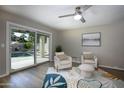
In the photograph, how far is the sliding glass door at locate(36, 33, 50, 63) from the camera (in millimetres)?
3932

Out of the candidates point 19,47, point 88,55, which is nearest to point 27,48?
Result: point 19,47

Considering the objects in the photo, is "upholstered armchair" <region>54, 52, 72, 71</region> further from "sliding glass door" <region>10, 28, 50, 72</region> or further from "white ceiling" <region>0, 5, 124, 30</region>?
"white ceiling" <region>0, 5, 124, 30</region>

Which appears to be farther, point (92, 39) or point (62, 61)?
point (92, 39)

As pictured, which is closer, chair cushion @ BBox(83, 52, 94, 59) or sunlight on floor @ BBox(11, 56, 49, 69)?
sunlight on floor @ BBox(11, 56, 49, 69)

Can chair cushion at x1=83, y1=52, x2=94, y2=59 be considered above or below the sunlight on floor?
above

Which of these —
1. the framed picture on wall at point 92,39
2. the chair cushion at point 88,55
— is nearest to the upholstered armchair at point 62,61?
the chair cushion at point 88,55

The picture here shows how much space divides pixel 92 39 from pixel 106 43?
0.56m

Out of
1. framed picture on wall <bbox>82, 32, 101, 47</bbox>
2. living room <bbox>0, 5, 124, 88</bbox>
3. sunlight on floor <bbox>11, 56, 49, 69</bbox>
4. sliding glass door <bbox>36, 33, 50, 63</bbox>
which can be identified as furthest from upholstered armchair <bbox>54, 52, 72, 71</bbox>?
sunlight on floor <bbox>11, 56, 49, 69</bbox>

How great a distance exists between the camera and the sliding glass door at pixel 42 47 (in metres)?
3.93

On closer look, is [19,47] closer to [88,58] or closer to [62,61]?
[62,61]

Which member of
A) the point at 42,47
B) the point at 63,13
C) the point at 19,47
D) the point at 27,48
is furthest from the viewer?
the point at 42,47

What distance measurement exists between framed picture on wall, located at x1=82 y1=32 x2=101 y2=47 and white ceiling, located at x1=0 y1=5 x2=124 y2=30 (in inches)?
14.6

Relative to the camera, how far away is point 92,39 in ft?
12.8

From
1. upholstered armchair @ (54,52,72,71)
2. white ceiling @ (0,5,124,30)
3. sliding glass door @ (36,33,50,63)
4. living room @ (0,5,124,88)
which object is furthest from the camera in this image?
sliding glass door @ (36,33,50,63)
